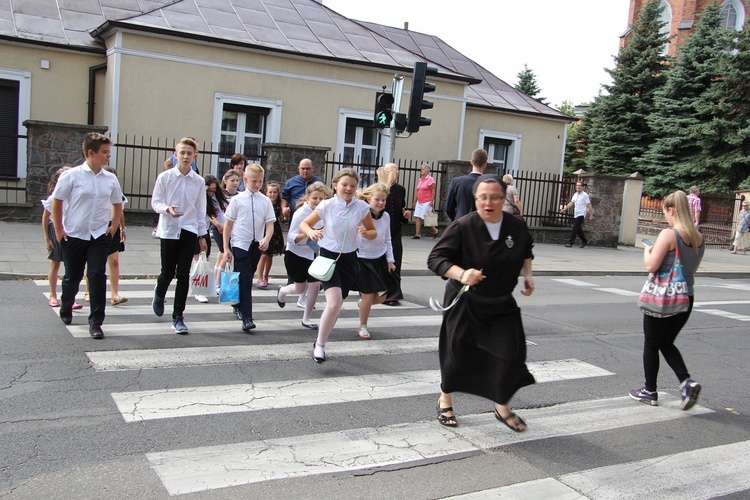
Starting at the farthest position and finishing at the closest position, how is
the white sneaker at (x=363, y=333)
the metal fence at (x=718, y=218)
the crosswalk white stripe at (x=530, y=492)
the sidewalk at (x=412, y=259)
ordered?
the metal fence at (x=718, y=218), the sidewalk at (x=412, y=259), the white sneaker at (x=363, y=333), the crosswalk white stripe at (x=530, y=492)

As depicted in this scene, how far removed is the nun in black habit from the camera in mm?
4500

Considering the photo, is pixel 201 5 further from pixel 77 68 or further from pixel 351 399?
pixel 351 399

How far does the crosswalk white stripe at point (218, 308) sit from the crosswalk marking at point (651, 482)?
4.66 metres

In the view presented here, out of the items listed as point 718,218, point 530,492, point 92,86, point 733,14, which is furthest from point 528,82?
point 530,492

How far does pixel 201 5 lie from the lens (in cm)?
1870

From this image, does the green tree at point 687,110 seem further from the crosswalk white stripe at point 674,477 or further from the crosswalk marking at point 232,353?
the crosswalk white stripe at point 674,477

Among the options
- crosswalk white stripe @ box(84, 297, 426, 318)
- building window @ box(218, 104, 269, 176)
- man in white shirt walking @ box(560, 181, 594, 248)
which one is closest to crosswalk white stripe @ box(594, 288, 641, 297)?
crosswalk white stripe @ box(84, 297, 426, 318)

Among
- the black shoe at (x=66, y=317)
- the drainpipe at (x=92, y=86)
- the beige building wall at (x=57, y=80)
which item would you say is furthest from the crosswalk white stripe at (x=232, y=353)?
the beige building wall at (x=57, y=80)

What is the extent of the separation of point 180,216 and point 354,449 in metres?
3.36

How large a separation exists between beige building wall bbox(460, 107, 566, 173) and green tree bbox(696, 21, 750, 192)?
9.69m

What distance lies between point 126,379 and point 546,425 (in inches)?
125

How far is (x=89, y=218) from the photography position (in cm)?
638

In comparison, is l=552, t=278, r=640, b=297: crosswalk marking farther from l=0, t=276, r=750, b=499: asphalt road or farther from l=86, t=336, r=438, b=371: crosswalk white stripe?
l=86, t=336, r=438, b=371: crosswalk white stripe

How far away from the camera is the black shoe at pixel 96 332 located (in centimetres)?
636
